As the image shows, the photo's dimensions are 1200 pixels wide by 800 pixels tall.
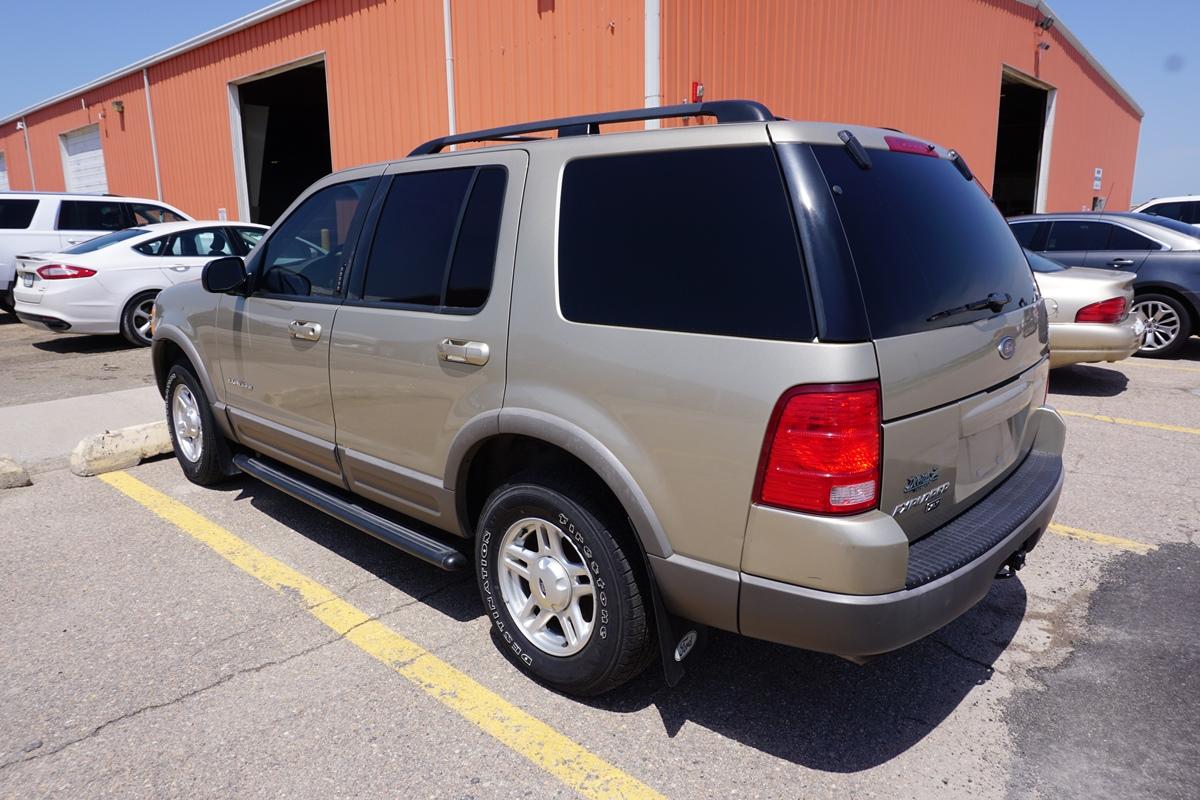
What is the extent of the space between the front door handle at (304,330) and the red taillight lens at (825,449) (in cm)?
227

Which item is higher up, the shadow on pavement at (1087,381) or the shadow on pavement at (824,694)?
the shadow on pavement at (1087,381)

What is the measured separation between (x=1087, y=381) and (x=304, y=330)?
775cm

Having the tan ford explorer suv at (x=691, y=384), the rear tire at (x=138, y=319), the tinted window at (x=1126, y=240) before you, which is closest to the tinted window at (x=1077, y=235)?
the tinted window at (x=1126, y=240)

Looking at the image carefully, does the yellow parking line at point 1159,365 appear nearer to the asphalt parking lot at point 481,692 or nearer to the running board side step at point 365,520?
the asphalt parking lot at point 481,692

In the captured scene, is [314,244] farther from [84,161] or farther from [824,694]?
[84,161]

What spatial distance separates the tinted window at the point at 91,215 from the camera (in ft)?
41.4

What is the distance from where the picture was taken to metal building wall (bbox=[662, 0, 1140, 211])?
9.18 m

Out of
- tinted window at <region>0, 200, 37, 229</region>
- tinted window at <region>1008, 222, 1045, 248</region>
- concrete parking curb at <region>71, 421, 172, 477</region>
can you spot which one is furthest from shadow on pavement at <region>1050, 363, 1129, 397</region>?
tinted window at <region>0, 200, 37, 229</region>

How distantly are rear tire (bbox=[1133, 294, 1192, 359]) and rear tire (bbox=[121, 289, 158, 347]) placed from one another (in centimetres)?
1210

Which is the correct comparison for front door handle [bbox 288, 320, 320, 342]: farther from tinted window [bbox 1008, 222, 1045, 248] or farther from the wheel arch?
tinted window [bbox 1008, 222, 1045, 248]

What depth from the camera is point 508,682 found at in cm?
295

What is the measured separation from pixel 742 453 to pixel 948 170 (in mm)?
1503

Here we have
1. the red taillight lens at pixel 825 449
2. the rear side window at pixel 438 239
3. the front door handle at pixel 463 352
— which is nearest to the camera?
the red taillight lens at pixel 825 449

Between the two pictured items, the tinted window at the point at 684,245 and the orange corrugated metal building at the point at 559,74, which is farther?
the orange corrugated metal building at the point at 559,74
